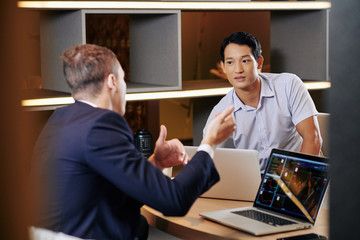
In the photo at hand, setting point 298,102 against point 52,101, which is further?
point 298,102

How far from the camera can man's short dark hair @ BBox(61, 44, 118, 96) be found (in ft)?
4.78

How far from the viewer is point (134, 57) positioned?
9.34ft

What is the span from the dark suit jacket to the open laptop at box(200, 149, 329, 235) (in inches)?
10.8

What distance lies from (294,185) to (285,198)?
6 cm

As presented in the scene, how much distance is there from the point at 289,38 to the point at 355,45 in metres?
2.98

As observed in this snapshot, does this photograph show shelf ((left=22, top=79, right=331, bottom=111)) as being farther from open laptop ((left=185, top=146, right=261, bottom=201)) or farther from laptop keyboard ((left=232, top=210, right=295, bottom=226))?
laptop keyboard ((left=232, top=210, right=295, bottom=226))

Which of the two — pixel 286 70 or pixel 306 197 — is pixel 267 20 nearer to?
pixel 286 70

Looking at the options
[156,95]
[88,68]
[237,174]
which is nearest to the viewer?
[88,68]

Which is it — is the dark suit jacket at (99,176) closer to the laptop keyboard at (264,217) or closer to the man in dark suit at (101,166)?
the man in dark suit at (101,166)

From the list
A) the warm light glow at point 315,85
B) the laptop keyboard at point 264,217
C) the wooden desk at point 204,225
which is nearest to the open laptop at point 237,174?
the wooden desk at point 204,225

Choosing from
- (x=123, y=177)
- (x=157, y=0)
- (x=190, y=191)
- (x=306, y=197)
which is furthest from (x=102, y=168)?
(x=157, y=0)

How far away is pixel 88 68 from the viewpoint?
146 centimetres

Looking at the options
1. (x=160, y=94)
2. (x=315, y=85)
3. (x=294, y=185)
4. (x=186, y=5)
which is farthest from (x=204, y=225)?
(x=315, y=85)

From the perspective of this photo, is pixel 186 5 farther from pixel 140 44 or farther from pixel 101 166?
pixel 101 166
